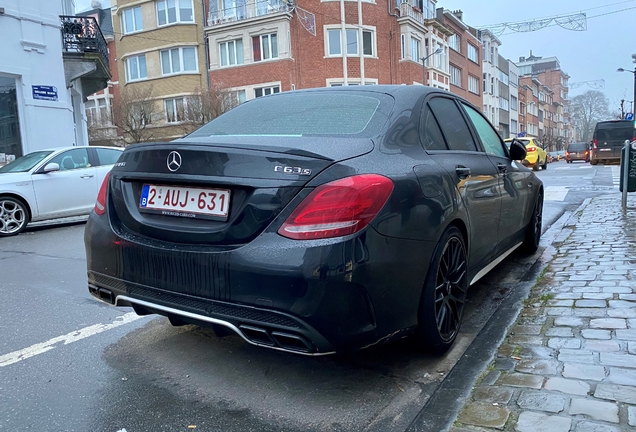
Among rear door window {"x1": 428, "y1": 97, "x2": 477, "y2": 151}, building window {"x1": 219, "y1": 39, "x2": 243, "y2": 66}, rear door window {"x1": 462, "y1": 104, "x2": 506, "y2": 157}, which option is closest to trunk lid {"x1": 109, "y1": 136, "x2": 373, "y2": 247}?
rear door window {"x1": 428, "y1": 97, "x2": 477, "y2": 151}

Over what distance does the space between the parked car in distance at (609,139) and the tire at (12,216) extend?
2725cm

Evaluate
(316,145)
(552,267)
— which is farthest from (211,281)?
(552,267)

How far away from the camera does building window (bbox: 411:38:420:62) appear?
34.9 meters

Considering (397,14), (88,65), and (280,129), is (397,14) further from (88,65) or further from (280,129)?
(280,129)

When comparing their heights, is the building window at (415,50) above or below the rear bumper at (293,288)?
above

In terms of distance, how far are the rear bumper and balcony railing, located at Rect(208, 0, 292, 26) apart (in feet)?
100

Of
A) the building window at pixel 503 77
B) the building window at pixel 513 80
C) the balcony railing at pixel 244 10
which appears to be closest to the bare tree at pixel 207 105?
the balcony railing at pixel 244 10

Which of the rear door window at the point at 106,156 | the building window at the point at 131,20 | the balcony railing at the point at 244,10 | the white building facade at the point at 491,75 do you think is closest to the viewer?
the rear door window at the point at 106,156

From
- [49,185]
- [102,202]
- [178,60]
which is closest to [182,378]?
[102,202]

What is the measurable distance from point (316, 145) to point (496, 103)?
60805mm

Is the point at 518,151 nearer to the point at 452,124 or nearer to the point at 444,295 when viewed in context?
the point at 452,124

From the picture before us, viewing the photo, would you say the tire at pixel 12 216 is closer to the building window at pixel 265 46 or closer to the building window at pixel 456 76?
the building window at pixel 265 46

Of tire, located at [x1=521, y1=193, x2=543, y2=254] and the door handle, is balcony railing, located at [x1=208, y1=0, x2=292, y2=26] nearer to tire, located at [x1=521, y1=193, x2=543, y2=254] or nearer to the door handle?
tire, located at [x1=521, y1=193, x2=543, y2=254]

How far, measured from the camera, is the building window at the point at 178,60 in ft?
106
